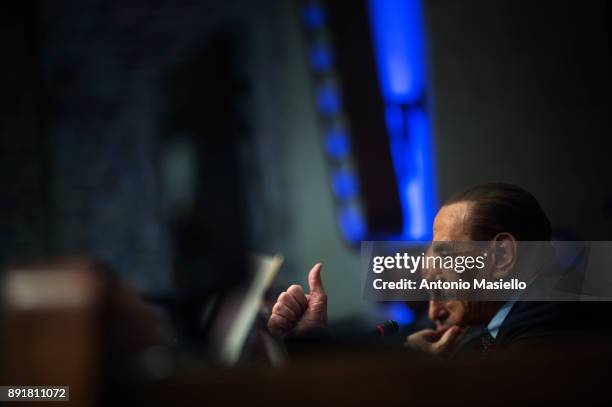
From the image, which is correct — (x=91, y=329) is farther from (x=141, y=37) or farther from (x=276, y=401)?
(x=141, y=37)

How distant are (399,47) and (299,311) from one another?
1040 millimetres

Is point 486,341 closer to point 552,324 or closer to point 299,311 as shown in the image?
point 552,324

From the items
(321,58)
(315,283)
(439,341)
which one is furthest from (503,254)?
(321,58)

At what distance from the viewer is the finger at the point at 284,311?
0.87 meters

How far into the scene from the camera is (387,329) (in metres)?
1.00

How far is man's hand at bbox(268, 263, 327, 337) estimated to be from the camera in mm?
860

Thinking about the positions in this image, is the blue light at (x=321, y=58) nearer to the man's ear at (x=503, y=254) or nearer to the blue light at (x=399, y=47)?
the blue light at (x=399, y=47)

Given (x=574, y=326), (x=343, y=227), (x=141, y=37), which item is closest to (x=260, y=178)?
(x=343, y=227)

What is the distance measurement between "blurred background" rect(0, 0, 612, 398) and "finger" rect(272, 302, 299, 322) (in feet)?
0.95

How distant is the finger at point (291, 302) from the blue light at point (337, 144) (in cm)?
84

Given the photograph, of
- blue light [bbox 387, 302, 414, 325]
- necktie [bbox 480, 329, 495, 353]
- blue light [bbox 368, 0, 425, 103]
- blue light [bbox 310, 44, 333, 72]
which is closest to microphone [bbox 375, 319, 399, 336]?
blue light [bbox 387, 302, 414, 325]

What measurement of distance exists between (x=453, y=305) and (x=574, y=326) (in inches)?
8.4

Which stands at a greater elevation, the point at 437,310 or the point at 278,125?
the point at 278,125

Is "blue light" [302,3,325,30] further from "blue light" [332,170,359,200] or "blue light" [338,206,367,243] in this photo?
"blue light" [338,206,367,243]
